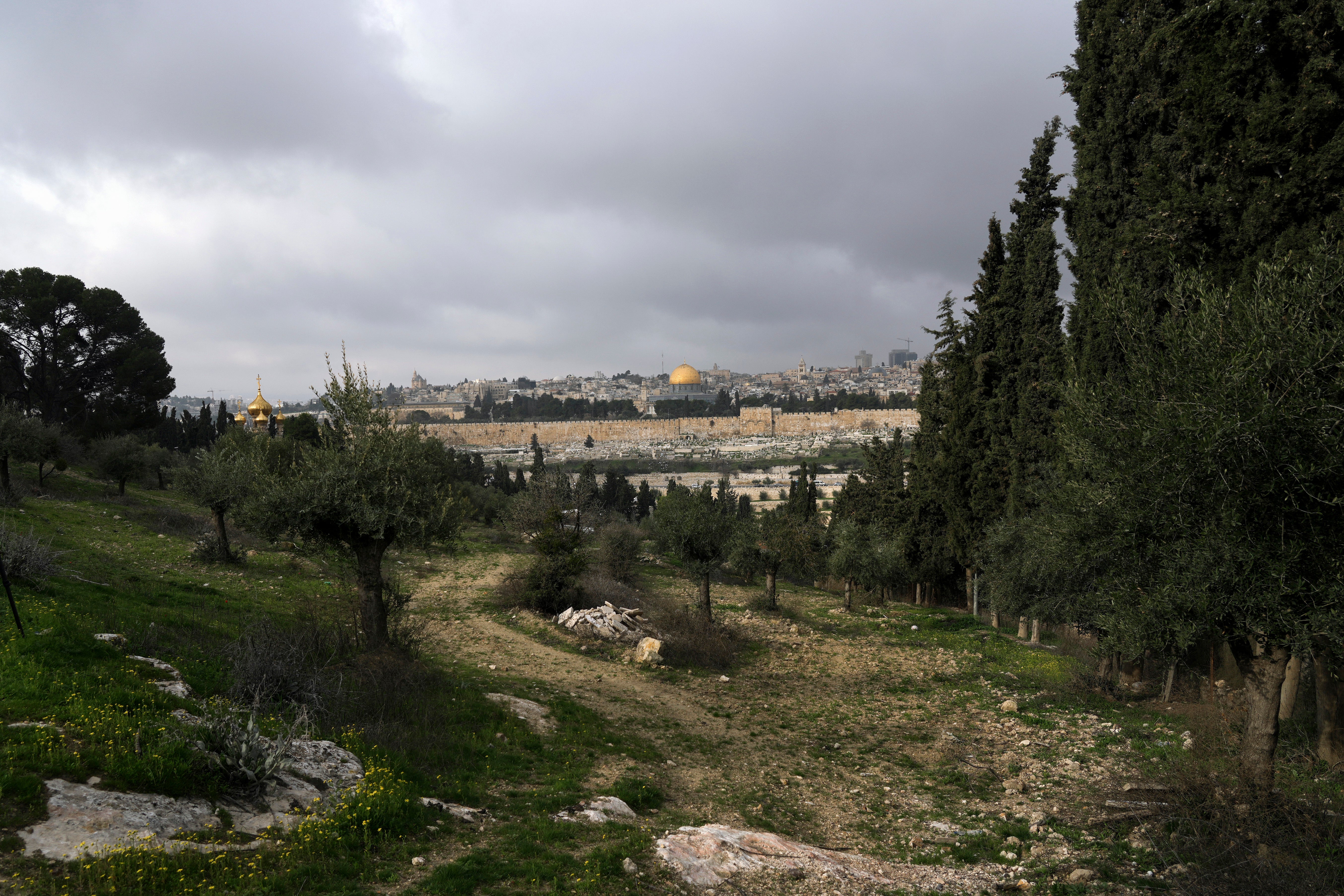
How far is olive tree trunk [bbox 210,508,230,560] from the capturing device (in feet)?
60.1

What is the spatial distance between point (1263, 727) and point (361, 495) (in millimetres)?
12173

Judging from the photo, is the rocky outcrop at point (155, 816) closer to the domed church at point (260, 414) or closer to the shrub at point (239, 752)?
the shrub at point (239, 752)

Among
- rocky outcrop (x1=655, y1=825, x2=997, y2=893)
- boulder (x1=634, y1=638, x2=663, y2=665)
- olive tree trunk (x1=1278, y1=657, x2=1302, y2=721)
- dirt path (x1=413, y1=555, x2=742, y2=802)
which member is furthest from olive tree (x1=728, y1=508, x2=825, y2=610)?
rocky outcrop (x1=655, y1=825, x2=997, y2=893)

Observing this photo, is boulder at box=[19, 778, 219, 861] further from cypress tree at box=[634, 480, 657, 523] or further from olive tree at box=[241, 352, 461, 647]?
cypress tree at box=[634, 480, 657, 523]

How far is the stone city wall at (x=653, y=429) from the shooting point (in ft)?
462

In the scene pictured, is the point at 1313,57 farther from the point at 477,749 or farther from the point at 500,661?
the point at 500,661

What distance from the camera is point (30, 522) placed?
1648 cm

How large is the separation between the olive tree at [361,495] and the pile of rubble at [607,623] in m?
6.12

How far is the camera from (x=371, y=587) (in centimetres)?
1120

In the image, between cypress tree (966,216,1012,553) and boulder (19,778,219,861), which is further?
cypress tree (966,216,1012,553)

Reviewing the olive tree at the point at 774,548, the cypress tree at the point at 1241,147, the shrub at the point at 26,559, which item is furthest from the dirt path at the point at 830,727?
the shrub at the point at 26,559

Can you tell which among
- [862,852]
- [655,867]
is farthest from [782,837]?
[655,867]

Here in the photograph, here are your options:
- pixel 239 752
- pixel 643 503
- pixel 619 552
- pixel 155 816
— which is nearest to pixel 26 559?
pixel 239 752

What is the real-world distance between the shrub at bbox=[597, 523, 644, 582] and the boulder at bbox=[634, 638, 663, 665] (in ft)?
29.4
